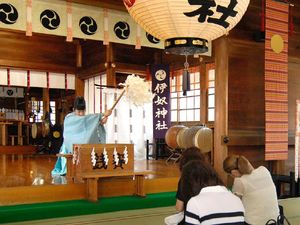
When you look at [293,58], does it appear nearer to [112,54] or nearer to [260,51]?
[260,51]

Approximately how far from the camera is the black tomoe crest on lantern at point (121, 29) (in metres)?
6.15

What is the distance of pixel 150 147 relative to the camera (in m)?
10.8

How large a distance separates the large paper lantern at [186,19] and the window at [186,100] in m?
6.97

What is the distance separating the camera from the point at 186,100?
403 inches

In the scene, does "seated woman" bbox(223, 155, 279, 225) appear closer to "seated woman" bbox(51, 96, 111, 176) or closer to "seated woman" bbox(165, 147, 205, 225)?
"seated woman" bbox(165, 147, 205, 225)

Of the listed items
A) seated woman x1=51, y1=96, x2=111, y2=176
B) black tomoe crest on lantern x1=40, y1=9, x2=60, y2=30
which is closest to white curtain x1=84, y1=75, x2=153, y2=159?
seated woman x1=51, y1=96, x2=111, y2=176

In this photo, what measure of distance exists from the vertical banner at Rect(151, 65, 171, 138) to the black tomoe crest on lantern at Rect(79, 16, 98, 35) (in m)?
3.32

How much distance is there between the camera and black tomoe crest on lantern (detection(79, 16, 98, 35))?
585cm

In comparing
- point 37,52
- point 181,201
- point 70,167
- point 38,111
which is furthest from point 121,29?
point 38,111

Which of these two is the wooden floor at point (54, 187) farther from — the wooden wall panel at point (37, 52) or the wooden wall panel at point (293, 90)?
the wooden wall panel at point (37, 52)

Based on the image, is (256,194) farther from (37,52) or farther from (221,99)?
(37,52)

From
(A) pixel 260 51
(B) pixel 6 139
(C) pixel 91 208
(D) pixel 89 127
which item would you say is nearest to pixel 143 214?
(C) pixel 91 208

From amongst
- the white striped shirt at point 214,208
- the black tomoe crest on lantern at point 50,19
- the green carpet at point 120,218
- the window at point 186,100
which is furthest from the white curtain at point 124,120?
the white striped shirt at point 214,208

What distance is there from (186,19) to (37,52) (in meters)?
8.01
